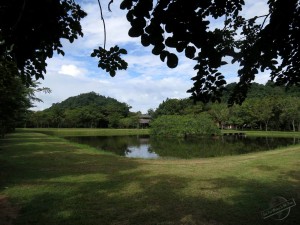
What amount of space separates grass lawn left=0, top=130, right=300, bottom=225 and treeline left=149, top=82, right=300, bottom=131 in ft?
135

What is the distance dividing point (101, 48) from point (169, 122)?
4623 centimetres

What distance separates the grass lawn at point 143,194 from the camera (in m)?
5.97

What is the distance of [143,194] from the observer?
7672 millimetres

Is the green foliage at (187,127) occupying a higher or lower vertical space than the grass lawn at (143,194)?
higher

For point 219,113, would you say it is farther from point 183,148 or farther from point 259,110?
point 183,148

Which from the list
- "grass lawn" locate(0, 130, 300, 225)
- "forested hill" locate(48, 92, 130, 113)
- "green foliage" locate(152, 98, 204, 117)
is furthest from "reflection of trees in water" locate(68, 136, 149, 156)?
"forested hill" locate(48, 92, 130, 113)

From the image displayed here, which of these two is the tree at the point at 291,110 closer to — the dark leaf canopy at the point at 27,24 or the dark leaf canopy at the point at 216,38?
the dark leaf canopy at the point at 216,38

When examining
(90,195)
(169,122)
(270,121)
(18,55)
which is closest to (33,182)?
(90,195)

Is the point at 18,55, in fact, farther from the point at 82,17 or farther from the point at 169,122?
the point at 169,122

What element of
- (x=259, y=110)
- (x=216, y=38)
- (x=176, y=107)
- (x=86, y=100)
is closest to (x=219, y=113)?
(x=259, y=110)

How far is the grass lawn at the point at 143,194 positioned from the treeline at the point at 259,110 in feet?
135

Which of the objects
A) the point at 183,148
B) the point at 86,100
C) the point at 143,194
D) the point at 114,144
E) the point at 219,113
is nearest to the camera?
the point at 143,194

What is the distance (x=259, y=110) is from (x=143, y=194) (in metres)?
56.2

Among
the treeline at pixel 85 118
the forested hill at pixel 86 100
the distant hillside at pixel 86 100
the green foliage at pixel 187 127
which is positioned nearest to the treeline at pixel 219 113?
the treeline at pixel 85 118
